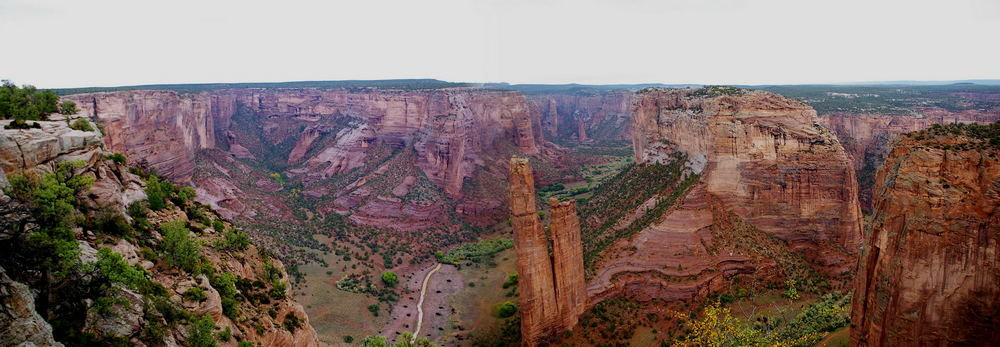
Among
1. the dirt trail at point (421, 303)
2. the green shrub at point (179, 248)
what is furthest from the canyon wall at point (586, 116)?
the green shrub at point (179, 248)

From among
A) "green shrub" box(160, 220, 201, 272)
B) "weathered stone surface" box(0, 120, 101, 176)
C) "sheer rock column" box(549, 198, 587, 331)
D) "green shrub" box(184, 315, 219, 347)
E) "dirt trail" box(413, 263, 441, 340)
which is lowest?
"dirt trail" box(413, 263, 441, 340)

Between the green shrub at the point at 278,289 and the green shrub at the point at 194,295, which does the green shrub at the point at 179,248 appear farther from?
the green shrub at the point at 278,289

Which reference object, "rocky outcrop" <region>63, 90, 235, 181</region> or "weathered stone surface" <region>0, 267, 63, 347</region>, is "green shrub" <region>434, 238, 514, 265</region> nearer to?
"rocky outcrop" <region>63, 90, 235, 181</region>

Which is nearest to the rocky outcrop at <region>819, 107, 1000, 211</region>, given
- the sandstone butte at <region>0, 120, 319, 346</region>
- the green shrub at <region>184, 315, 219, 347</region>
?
the sandstone butte at <region>0, 120, 319, 346</region>

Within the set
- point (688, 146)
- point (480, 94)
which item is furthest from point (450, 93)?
point (688, 146)

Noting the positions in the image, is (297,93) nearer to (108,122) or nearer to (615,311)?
(108,122)

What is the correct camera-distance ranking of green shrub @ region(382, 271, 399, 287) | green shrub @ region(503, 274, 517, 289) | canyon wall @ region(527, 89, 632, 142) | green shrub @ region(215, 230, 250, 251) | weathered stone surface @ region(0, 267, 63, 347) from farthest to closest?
canyon wall @ region(527, 89, 632, 142) → green shrub @ region(382, 271, 399, 287) → green shrub @ region(503, 274, 517, 289) → green shrub @ region(215, 230, 250, 251) → weathered stone surface @ region(0, 267, 63, 347)
